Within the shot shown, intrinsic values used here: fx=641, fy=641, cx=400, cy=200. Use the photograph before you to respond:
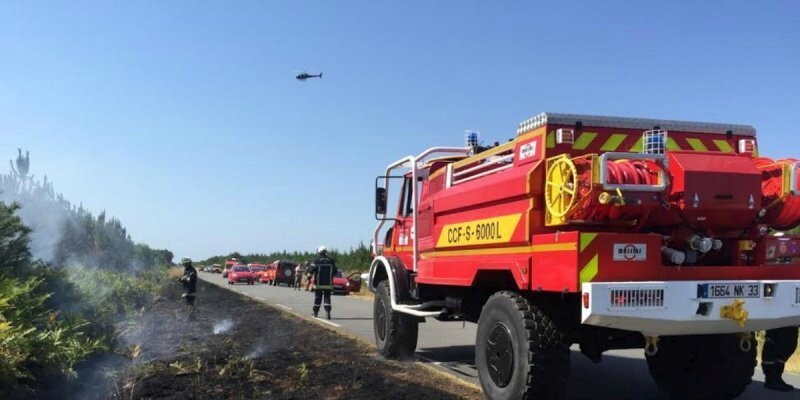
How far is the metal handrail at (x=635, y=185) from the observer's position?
190 inches

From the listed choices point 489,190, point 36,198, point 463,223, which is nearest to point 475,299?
point 463,223

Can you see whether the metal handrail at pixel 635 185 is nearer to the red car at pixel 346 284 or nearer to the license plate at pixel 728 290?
the license plate at pixel 728 290

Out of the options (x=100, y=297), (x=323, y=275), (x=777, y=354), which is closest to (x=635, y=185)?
(x=777, y=354)

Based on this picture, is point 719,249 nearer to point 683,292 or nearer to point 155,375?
point 683,292

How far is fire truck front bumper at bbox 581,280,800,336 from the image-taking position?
4688 mm

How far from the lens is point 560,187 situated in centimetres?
518

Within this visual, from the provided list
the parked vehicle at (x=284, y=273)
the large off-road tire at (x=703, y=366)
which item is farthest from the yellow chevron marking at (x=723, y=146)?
the parked vehicle at (x=284, y=273)

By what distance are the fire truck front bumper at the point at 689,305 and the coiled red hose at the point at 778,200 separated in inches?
23.6

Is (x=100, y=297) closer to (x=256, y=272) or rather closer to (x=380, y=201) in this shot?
(x=380, y=201)

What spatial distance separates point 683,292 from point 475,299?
261cm

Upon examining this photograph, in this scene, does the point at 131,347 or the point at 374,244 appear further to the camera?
the point at 374,244

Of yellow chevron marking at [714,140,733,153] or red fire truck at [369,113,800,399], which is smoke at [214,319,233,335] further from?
yellow chevron marking at [714,140,733,153]

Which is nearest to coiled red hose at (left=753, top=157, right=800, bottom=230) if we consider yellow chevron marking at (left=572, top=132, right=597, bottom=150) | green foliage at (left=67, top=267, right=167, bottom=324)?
yellow chevron marking at (left=572, top=132, right=597, bottom=150)

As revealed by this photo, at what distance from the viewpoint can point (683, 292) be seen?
480 cm
